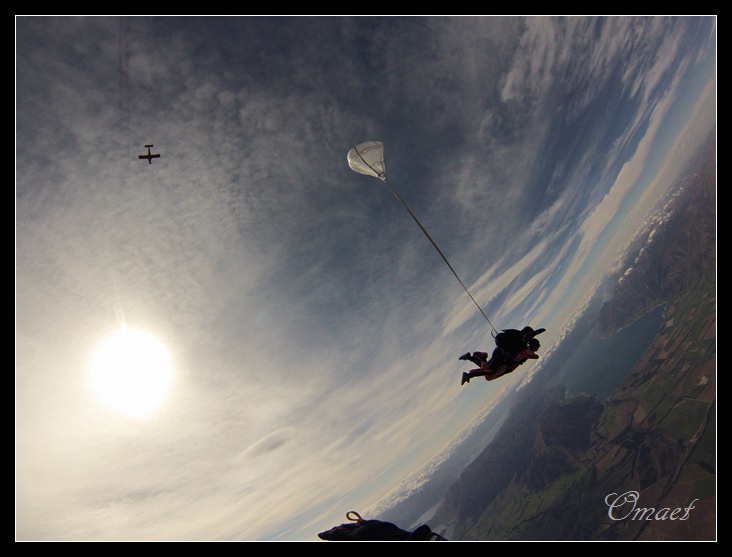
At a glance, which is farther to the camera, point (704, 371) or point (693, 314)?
point (693, 314)

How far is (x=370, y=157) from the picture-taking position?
16.1 meters

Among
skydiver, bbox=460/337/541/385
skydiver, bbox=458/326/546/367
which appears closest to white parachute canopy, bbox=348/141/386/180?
Result: skydiver, bbox=458/326/546/367

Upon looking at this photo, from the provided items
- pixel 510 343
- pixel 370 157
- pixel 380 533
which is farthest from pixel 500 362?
pixel 370 157

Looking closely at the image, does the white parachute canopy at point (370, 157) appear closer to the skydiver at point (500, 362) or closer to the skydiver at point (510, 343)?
the skydiver at point (510, 343)

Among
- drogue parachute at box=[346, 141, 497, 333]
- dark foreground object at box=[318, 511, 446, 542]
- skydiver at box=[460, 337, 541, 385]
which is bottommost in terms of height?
dark foreground object at box=[318, 511, 446, 542]

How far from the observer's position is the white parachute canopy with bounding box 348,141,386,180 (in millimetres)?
15992

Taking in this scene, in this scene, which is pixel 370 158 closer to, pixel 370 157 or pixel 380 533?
pixel 370 157

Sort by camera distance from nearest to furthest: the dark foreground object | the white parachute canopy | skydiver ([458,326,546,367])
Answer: the dark foreground object → skydiver ([458,326,546,367]) → the white parachute canopy

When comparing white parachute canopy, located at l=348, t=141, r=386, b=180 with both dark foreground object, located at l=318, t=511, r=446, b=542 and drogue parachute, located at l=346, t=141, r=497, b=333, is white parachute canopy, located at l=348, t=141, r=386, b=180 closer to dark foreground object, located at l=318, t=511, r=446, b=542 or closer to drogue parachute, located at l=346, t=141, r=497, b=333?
drogue parachute, located at l=346, t=141, r=497, b=333

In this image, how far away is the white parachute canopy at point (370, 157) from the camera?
52.5 feet

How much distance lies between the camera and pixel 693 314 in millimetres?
196125

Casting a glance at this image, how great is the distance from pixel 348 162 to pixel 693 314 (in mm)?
287769
